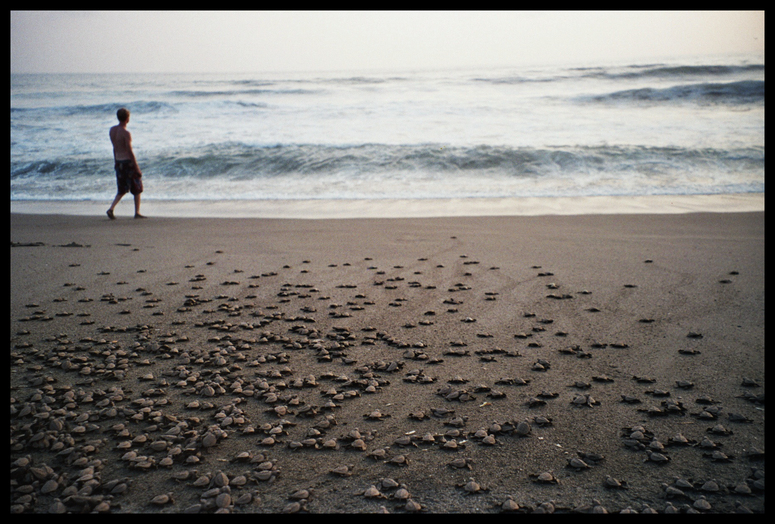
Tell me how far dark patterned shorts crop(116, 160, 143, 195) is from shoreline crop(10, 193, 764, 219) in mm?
540

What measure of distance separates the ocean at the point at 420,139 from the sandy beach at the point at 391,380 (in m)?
5.70

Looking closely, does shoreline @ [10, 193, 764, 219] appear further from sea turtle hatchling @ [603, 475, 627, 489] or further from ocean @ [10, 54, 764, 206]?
sea turtle hatchling @ [603, 475, 627, 489]

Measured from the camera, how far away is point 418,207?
32.6 feet

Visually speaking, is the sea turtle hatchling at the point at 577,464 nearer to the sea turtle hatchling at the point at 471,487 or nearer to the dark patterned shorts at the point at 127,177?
the sea turtle hatchling at the point at 471,487

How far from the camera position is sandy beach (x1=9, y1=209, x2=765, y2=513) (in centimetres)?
238

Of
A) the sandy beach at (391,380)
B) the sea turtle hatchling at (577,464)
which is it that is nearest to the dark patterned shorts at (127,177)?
the sandy beach at (391,380)

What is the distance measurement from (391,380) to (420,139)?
13981 mm

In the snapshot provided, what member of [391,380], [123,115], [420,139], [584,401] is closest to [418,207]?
[123,115]

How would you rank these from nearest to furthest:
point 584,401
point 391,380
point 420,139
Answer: point 584,401 → point 391,380 → point 420,139

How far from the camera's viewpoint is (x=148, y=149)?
647 inches

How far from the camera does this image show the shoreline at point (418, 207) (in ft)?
30.2

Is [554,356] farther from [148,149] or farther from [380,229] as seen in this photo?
[148,149]

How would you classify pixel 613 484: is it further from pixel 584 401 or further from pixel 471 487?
pixel 584 401

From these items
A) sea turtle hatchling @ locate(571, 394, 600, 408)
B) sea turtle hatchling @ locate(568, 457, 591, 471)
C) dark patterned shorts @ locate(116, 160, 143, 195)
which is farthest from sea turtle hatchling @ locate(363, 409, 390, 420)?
dark patterned shorts @ locate(116, 160, 143, 195)
